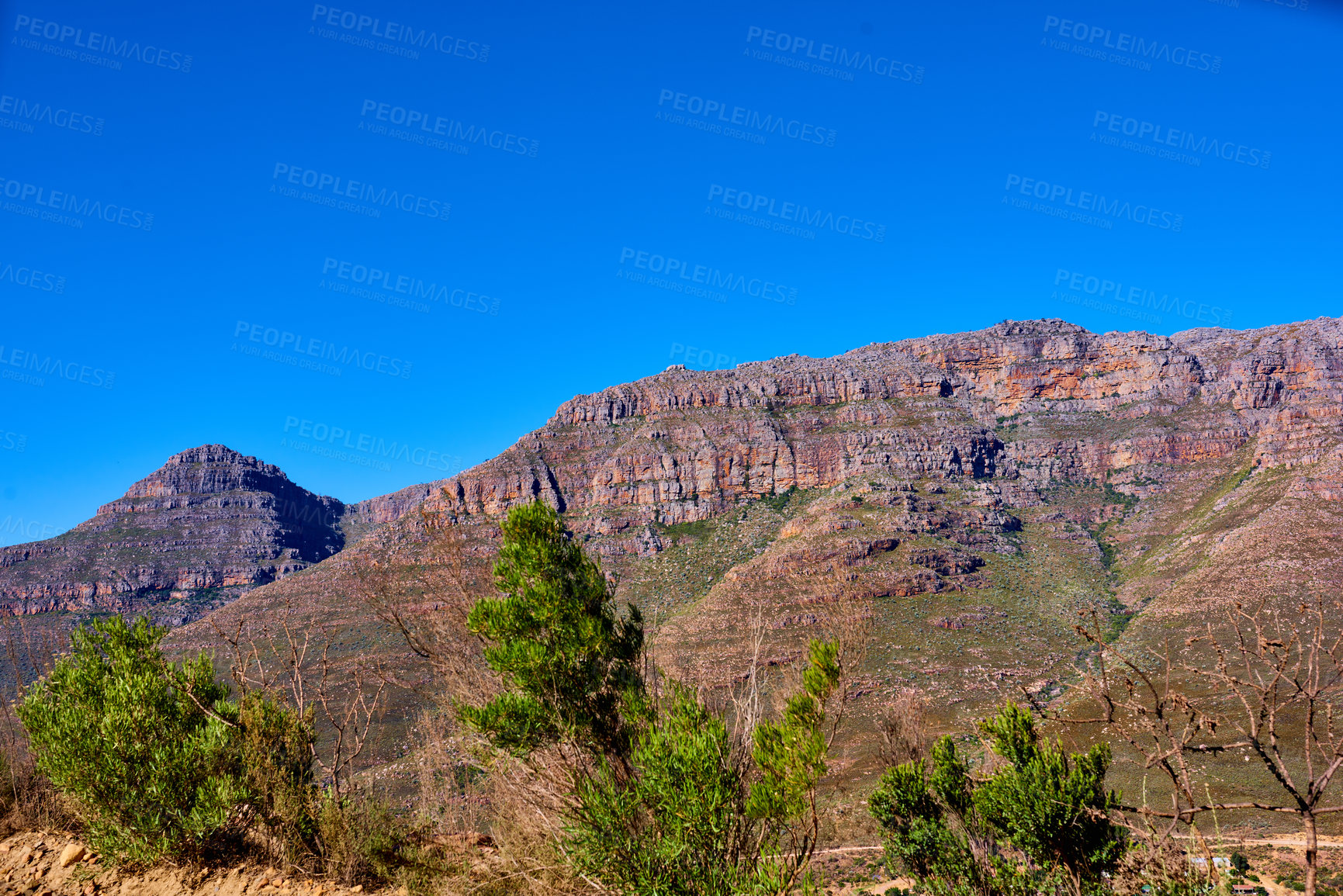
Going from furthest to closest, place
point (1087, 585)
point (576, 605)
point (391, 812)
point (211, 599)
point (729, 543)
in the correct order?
1. point (211, 599)
2. point (729, 543)
3. point (1087, 585)
4. point (391, 812)
5. point (576, 605)

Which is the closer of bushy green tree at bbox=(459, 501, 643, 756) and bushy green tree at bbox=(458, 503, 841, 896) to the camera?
bushy green tree at bbox=(458, 503, 841, 896)

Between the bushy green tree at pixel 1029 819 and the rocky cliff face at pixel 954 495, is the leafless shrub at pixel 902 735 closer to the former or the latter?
the rocky cliff face at pixel 954 495

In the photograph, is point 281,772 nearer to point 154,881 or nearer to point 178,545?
point 154,881

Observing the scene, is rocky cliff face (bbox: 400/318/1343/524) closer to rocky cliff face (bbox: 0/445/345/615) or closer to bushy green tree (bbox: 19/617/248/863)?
rocky cliff face (bbox: 0/445/345/615)

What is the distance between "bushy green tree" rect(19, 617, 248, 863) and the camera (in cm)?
1074

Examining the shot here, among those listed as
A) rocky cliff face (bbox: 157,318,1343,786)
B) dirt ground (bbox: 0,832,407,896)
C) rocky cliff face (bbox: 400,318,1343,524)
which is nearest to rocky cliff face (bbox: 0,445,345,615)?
rocky cliff face (bbox: 157,318,1343,786)

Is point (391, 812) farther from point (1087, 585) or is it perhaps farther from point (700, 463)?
point (700, 463)

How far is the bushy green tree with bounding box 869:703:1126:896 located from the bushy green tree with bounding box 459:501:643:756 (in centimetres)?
561

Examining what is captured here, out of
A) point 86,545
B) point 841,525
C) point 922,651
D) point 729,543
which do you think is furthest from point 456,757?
point 86,545

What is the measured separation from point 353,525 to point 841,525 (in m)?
146

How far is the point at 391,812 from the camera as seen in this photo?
13266 millimetres

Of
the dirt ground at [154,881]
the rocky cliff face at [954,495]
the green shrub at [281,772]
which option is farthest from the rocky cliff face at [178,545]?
the green shrub at [281,772]

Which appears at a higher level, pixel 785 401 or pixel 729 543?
pixel 785 401

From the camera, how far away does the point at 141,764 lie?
36.3ft
